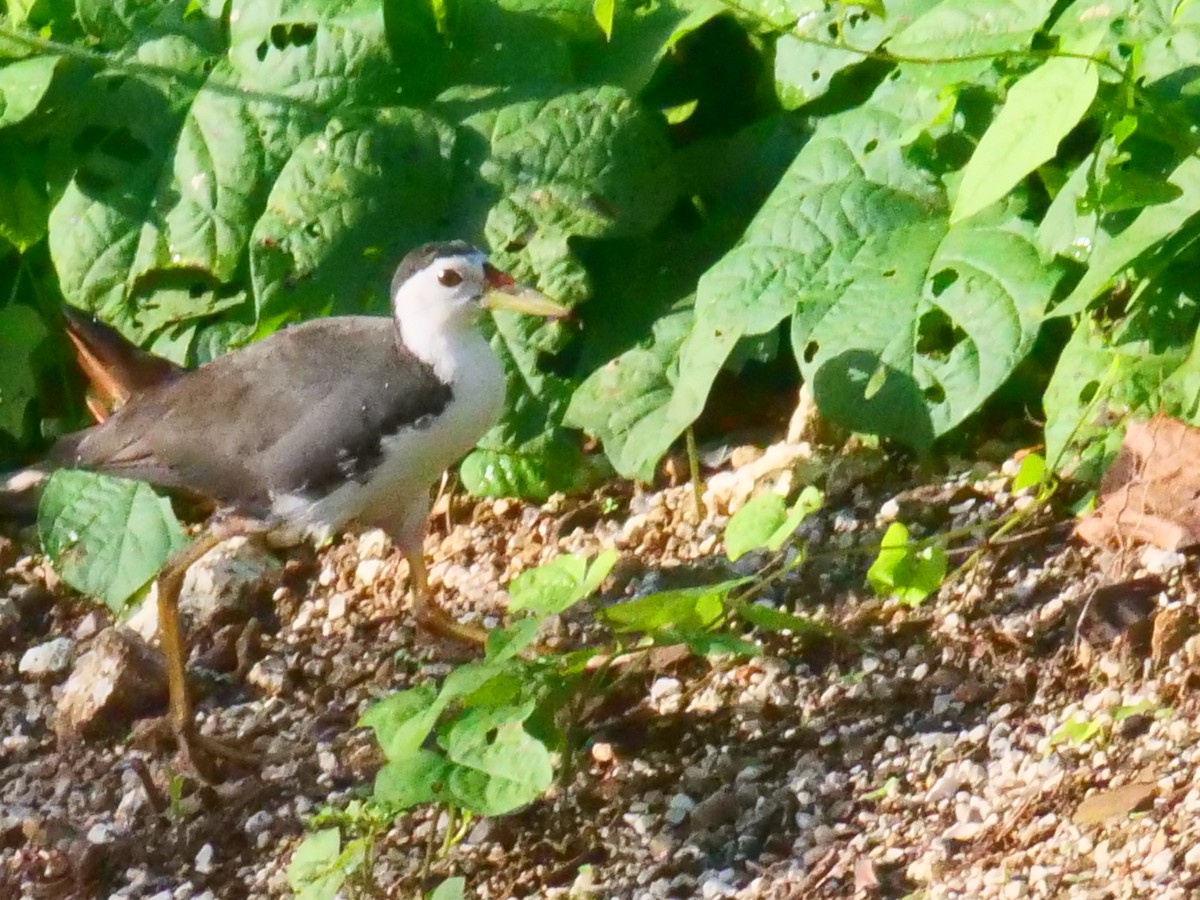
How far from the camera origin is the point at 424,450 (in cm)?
375

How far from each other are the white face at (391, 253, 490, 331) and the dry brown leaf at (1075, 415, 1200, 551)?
1401 millimetres

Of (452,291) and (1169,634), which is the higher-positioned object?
(452,291)

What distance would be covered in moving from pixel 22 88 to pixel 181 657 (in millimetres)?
1387

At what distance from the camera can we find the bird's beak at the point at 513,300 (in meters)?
3.84

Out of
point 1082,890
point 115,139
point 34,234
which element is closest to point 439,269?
point 115,139

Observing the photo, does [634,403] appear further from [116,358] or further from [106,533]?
[106,533]

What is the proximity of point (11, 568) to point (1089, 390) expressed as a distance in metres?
2.76

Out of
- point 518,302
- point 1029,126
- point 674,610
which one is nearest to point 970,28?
point 1029,126

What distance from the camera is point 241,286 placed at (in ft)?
14.3

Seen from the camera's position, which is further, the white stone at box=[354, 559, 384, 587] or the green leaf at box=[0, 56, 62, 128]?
the white stone at box=[354, 559, 384, 587]

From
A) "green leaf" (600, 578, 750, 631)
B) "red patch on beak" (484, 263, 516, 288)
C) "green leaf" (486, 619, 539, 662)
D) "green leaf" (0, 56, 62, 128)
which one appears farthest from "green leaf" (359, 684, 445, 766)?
"green leaf" (0, 56, 62, 128)

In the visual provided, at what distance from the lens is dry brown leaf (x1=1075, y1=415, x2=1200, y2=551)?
320 cm

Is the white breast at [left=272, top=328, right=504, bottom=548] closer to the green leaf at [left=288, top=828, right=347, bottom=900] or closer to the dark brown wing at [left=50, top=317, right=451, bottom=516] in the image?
the dark brown wing at [left=50, top=317, right=451, bottom=516]

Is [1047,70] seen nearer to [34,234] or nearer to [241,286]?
[241,286]
